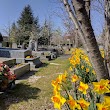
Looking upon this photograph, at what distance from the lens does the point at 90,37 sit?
77.9 inches

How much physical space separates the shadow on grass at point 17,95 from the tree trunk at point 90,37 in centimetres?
393

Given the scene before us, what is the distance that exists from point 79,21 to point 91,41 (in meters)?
0.18

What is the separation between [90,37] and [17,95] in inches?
202

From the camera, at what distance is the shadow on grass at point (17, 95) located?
5971mm

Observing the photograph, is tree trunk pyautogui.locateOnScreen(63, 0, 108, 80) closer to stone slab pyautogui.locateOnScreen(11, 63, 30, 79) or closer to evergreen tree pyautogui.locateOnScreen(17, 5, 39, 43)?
stone slab pyautogui.locateOnScreen(11, 63, 30, 79)

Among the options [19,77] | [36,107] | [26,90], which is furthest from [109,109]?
[19,77]

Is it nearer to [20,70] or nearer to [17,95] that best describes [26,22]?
[20,70]

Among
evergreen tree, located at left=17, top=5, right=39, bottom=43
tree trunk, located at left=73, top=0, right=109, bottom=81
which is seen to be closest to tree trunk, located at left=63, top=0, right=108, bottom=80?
tree trunk, located at left=73, top=0, right=109, bottom=81

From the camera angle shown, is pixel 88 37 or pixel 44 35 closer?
pixel 88 37

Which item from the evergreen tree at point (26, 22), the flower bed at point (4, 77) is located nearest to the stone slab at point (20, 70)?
the flower bed at point (4, 77)

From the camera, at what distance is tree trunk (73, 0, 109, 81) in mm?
1915

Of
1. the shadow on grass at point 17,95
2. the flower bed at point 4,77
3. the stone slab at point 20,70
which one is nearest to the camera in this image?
the shadow on grass at point 17,95

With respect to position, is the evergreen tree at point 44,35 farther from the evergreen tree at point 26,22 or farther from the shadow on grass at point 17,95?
→ the shadow on grass at point 17,95

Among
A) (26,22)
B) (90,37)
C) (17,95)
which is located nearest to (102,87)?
(90,37)
